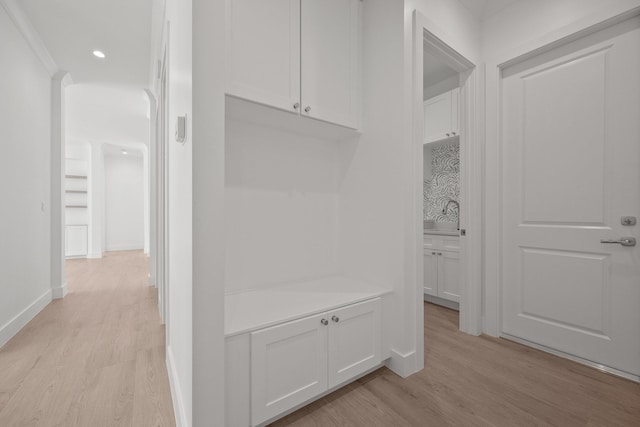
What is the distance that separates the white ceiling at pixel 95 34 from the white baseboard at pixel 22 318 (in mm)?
2618

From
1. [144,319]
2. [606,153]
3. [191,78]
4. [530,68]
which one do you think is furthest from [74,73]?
[606,153]

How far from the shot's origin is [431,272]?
3041mm

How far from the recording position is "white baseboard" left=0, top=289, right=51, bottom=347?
2207mm

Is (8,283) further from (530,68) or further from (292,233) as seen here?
(530,68)


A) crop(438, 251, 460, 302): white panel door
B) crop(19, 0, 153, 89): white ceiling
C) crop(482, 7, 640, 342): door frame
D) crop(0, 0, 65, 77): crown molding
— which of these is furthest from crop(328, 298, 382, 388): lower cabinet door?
crop(0, 0, 65, 77): crown molding

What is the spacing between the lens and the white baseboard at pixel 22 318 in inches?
86.9

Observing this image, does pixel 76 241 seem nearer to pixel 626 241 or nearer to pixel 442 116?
pixel 442 116

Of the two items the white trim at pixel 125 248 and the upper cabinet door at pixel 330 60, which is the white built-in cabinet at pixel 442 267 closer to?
the upper cabinet door at pixel 330 60

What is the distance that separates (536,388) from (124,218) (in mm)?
8856

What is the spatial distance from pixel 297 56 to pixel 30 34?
2894 mm

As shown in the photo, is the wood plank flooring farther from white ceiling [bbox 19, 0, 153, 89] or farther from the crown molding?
the crown molding

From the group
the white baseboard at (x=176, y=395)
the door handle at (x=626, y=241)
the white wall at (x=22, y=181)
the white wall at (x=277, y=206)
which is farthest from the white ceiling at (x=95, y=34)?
the door handle at (x=626, y=241)

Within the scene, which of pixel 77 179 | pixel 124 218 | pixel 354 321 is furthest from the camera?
pixel 124 218

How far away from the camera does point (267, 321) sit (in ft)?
4.18
